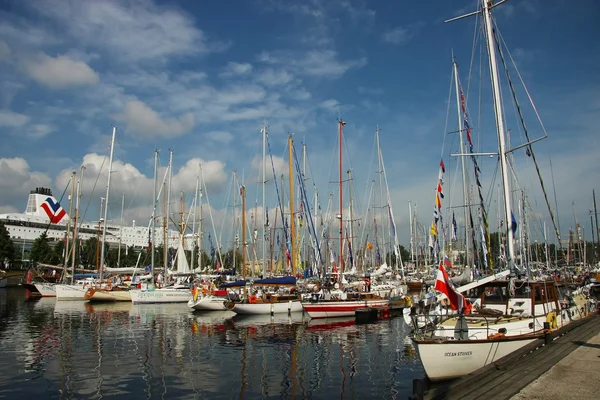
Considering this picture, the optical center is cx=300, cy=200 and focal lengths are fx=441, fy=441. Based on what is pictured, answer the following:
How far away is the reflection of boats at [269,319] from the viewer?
35.5 m

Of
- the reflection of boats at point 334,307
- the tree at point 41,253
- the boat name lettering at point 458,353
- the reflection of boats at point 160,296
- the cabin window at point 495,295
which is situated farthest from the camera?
the tree at point 41,253

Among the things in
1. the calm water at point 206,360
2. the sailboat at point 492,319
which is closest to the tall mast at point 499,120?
the sailboat at point 492,319

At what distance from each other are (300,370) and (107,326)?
20.7m

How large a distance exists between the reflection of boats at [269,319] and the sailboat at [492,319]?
20.3 meters

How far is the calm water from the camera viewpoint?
631 inches

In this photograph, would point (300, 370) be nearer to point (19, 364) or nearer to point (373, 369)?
point (373, 369)

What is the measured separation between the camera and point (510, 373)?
12781 millimetres

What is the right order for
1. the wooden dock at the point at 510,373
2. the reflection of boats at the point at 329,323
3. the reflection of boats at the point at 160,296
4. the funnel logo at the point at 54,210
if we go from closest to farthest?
the wooden dock at the point at 510,373 → the reflection of boats at the point at 329,323 → the reflection of boats at the point at 160,296 → the funnel logo at the point at 54,210

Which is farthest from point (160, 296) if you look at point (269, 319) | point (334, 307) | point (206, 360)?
point (206, 360)

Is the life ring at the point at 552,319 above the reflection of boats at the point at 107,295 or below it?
above

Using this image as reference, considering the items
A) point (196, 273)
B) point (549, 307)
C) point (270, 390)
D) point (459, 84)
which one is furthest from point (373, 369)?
point (196, 273)

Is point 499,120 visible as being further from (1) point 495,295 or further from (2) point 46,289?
(2) point 46,289

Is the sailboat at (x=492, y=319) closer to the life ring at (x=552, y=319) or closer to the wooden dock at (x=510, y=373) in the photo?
the life ring at (x=552, y=319)

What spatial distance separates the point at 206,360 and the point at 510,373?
13.7 m
